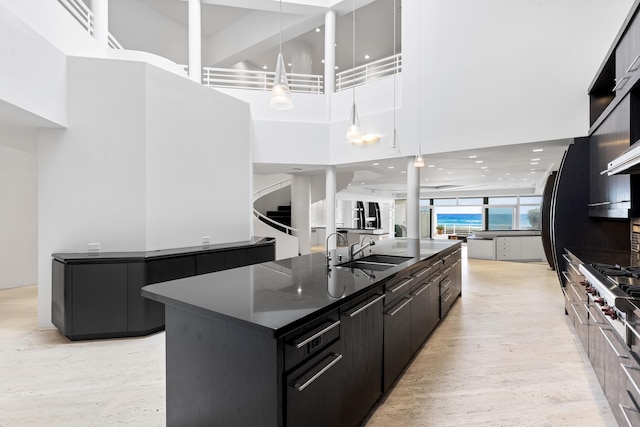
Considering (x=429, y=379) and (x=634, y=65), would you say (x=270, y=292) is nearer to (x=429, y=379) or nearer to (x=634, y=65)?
(x=429, y=379)

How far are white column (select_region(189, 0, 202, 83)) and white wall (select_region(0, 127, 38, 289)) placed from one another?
3.31 metres

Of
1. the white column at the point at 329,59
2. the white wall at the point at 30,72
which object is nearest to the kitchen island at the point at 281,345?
the white wall at the point at 30,72

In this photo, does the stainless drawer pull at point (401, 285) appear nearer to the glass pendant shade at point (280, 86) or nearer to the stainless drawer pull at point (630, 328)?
the stainless drawer pull at point (630, 328)

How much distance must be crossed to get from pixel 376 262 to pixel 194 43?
245 inches

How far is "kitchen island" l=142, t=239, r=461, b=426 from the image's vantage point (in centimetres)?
130

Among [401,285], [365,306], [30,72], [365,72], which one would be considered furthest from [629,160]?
[365,72]

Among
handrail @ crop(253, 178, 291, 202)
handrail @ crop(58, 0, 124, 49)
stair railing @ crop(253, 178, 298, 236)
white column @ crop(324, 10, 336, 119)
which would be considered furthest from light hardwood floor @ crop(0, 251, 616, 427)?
handrail @ crop(253, 178, 291, 202)

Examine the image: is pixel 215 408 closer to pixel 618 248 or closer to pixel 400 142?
pixel 618 248

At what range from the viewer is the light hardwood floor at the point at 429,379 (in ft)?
6.90

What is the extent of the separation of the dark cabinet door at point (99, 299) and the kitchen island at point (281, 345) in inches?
70.0

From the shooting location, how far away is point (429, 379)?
255cm

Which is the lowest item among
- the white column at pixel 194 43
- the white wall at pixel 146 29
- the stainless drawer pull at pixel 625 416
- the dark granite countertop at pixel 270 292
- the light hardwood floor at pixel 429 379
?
the light hardwood floor at pixel 429 379

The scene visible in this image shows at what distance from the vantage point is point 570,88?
15.5 feet

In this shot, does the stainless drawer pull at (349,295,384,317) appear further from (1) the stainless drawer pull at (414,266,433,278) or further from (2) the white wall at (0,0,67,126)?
(2) the white wall at (0,0,67,126)
